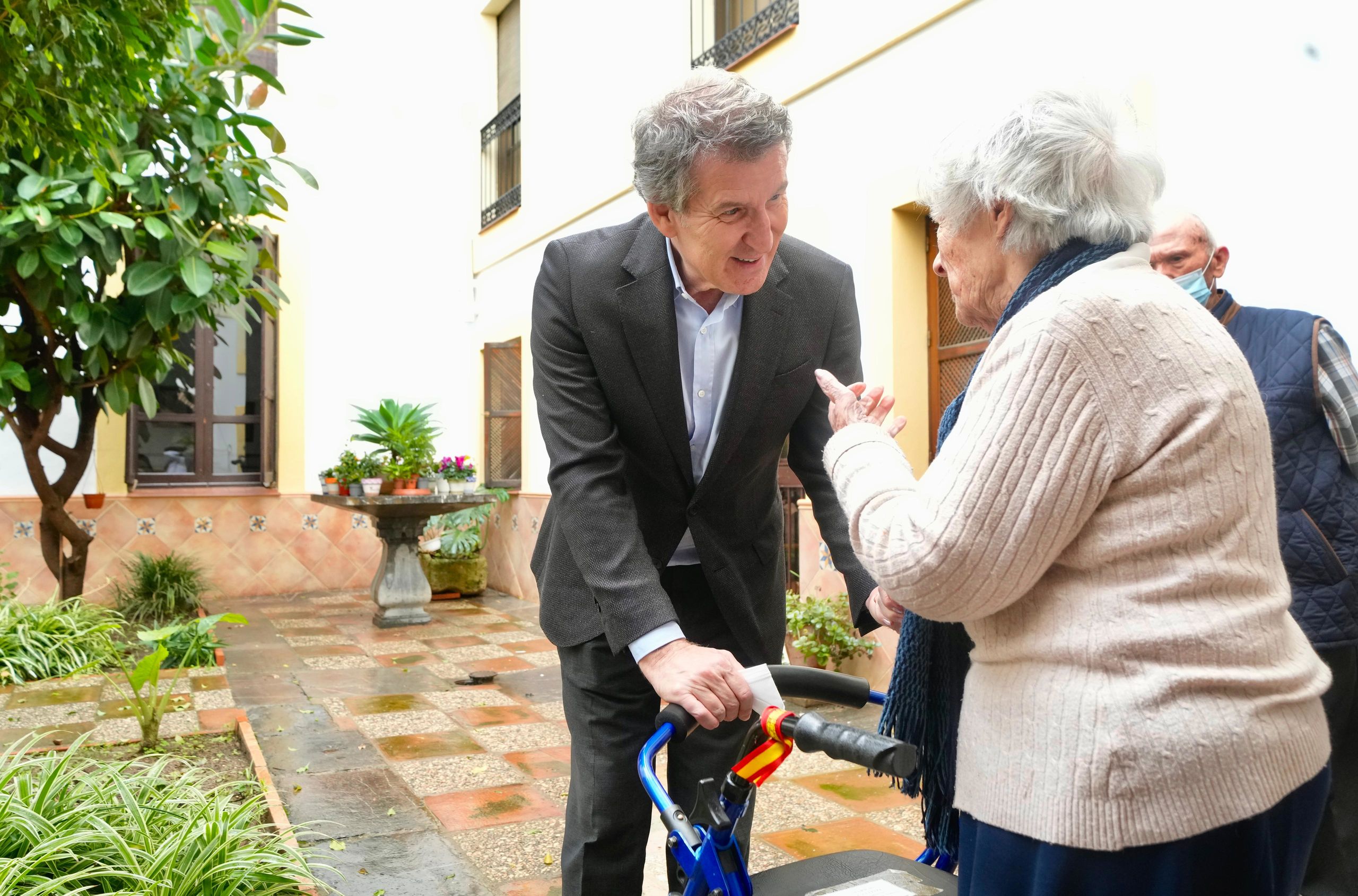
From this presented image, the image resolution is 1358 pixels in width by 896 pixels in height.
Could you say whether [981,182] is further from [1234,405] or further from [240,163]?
[240,163]

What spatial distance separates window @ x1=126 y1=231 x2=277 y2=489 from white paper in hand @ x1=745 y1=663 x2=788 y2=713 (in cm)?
896

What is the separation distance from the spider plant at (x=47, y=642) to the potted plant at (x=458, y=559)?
138 inches

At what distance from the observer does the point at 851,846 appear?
3.26 m

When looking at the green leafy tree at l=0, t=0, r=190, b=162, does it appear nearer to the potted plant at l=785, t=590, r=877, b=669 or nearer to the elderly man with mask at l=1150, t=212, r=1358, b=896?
the elderly man with mask at l=1150, t=212, r=1358, b=896

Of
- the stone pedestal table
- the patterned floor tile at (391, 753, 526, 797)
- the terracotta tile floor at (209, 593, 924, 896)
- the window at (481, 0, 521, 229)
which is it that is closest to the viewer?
the terracotta tile floor at (209, 593, 924, 896)

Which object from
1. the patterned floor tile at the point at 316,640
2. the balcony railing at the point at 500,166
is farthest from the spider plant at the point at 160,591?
the balcony railing at the point at 500,166

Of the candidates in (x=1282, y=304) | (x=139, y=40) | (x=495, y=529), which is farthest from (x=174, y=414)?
(x=1282, y=304)

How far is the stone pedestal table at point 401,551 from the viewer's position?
314 inches

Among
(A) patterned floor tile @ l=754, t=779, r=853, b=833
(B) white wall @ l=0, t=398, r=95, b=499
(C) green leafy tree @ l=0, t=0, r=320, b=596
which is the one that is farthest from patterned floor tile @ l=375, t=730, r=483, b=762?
(B) white wall @ l=0, t=398, r=95, b=499

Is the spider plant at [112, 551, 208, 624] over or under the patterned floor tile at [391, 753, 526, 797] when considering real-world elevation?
over

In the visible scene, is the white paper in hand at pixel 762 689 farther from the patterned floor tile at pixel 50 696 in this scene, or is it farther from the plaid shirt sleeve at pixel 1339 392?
the patterned floor tile at pixel 50 696

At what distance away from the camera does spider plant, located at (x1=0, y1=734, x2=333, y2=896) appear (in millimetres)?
2379

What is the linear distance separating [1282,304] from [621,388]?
262 centimetres

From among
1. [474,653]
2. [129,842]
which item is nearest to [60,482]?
[474,653]
